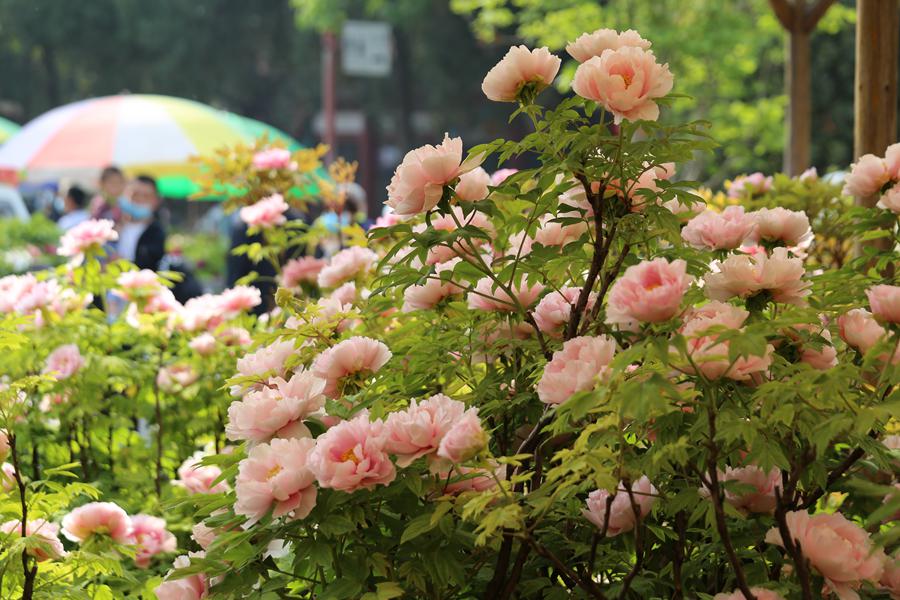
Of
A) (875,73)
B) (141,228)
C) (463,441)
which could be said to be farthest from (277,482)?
(141,228)

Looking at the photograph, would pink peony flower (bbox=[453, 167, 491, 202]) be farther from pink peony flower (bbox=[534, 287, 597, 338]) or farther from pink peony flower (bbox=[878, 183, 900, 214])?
pink peony flower (bbox=[878, 183, 900, 214])

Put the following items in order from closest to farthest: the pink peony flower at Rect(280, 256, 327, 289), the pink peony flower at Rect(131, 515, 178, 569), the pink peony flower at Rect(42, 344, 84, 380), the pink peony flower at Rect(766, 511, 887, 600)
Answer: the pink peony flower at Rect(766, 511, 887, 600) < the pink peony flower at Rect(131, 515, 178, 569) < the pink peony flower at Rect(42, 344, 84, 380) < the pink peony flower at Rect(280, 256, 327, 289)

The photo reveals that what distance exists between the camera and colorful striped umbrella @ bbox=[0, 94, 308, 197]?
11.7 m

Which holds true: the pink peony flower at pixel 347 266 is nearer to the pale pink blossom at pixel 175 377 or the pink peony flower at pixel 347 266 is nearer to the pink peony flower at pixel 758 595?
the pale pink blossom at pixel 175 377

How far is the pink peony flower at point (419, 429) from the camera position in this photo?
5.27ft

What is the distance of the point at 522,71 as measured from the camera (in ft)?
6.23

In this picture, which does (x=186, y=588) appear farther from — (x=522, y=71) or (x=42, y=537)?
(x=522, y=71)

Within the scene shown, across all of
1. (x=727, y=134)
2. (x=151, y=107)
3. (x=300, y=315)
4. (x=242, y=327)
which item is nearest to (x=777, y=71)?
(x=727, y=134)

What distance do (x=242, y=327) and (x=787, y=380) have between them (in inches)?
95.9

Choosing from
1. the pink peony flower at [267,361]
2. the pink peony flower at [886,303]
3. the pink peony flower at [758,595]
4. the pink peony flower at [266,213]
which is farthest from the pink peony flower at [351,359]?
the pink peony flower at [266,213]

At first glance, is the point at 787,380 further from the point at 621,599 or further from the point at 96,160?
the point at 96,160

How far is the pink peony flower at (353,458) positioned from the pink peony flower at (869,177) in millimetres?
1123

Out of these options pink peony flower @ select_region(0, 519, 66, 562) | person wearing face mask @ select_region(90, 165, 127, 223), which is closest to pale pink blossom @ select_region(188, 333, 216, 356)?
pink peony flower @ select_region(0, 519, 66, 562)

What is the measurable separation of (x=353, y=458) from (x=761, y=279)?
0.64 metres
